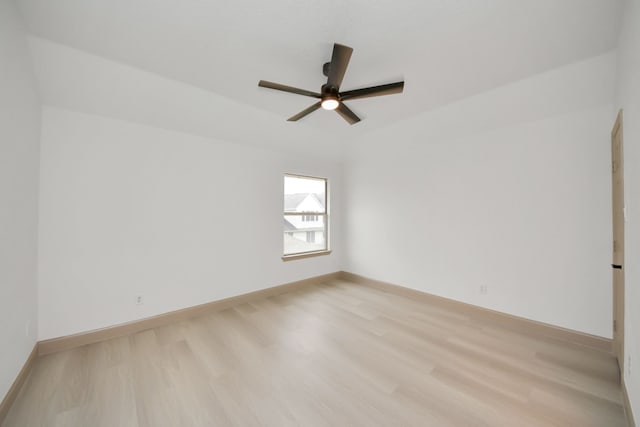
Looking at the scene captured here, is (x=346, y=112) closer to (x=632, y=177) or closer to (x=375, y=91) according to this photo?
(x=375, y=91)

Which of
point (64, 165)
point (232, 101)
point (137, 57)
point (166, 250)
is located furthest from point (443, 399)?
point (64, 165)

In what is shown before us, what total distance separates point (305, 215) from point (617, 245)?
12.8 feet


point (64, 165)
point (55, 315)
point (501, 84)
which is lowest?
point (55, 315)

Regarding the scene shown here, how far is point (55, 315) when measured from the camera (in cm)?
228

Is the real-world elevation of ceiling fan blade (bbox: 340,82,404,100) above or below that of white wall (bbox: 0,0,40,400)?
above

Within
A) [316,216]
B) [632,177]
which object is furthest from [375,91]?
[316,216]

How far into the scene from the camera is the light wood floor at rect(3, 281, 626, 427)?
1.55 metres

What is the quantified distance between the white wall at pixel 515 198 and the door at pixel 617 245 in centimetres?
10

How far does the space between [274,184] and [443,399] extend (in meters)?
3.40

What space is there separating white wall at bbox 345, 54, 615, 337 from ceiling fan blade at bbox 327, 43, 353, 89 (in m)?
1.80

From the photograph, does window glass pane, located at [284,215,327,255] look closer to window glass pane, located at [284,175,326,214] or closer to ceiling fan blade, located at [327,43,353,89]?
window glass pane, located at [284,175,326,214]

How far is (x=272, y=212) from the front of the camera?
13.0ft

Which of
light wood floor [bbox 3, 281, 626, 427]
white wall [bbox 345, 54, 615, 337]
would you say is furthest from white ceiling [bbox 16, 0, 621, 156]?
light wood floor [bbox 3, 281, 626, 427]

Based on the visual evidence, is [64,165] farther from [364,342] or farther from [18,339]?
[364,342]
